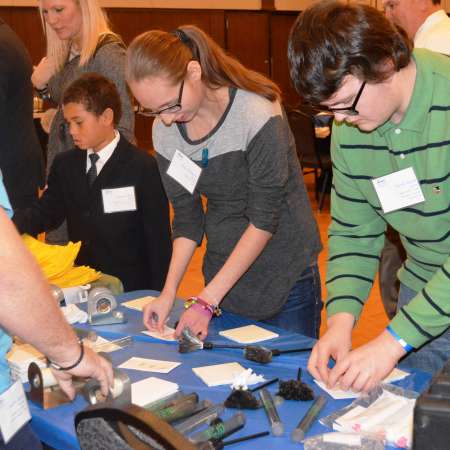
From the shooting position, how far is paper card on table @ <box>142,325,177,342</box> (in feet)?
6.77

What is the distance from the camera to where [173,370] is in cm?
184

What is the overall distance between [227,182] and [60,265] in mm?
714

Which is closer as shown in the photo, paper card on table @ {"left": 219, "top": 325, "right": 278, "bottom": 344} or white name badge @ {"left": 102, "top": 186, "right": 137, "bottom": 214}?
paper card on table @ {"left": 219, "top": 325, "right": 278, "bottom": 344}

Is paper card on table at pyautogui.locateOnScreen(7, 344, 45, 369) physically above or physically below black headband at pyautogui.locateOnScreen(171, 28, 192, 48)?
below

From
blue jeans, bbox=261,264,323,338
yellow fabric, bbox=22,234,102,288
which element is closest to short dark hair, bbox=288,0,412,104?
blue jeans, bbox=261,264,323,338

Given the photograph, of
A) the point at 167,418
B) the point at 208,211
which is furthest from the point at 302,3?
the point at 167,418

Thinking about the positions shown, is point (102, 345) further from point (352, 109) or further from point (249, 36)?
point (249, 36)

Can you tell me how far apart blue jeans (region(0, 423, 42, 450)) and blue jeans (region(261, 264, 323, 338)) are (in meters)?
1.06

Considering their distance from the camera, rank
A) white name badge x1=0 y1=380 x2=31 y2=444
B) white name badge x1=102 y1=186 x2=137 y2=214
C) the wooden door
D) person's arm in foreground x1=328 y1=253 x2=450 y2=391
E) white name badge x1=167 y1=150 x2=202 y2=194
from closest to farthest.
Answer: white name badge x1=0 y1=380 x2=31 y2=444 < person's arm in foreground x1=328 y1=253 x2=450 y2=391 < white name badge x1=167 y1=150 x2=202 y2=194 < white name badge x1=102 y1=186 x2=137 y2=214 < the wooden door

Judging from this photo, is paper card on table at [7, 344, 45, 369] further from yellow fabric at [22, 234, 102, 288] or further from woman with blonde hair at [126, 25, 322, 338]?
yellow fabric at [22, 234, 102, 288]

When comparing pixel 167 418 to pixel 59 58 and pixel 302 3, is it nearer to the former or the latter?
pixel 59 58

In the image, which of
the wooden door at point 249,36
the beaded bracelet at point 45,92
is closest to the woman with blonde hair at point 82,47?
the beaded bracelet at point 45,92

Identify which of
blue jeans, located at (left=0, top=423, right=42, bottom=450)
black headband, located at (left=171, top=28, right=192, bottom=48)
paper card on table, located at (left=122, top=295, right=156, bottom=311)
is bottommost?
paper card on table, located at (left=122, top=295, right=156, bottom=311)

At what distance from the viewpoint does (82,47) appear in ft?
10.9
